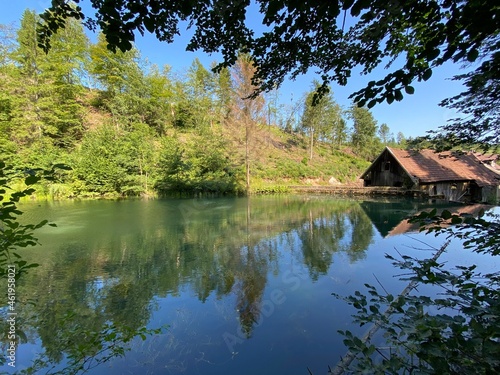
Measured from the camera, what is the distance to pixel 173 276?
507 cm

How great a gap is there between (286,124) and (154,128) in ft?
73.8

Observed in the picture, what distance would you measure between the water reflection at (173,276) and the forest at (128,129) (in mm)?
8886

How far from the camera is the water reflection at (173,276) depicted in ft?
10.6

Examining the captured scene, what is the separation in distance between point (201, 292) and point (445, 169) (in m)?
18.2

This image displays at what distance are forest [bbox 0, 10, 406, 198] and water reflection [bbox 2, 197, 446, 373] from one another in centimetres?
889

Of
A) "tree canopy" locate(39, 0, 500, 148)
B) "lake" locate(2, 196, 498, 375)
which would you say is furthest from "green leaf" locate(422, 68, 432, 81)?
"lake" locate(2, 196, 498, 375)

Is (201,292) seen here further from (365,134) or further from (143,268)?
(365,134)

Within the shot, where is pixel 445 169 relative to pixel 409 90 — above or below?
above

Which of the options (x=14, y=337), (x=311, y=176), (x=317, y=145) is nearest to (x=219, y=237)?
(x=14, y=337)

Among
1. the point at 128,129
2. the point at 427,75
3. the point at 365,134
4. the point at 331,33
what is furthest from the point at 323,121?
the point at 427,75

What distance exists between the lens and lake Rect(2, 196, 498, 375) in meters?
2.77

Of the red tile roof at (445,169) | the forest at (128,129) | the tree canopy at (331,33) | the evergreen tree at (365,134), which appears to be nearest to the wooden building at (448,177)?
the red tile roof at (445,169)

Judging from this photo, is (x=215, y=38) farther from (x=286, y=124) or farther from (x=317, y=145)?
(x=286, y=124)

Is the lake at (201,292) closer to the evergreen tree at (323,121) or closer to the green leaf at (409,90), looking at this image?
the green leaf at (409,90)
